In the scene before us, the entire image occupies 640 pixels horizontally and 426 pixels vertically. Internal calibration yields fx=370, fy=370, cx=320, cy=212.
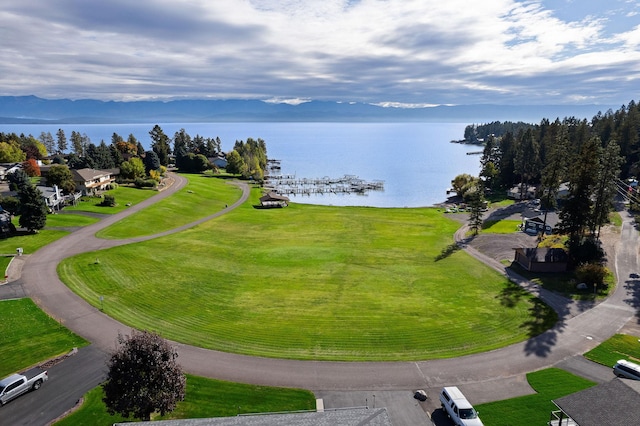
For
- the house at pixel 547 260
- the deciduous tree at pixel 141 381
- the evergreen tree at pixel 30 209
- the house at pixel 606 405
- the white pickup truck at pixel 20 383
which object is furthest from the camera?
the evergreen tree at pixel 30 209

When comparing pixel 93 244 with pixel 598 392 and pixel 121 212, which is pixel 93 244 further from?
pixel 598 392

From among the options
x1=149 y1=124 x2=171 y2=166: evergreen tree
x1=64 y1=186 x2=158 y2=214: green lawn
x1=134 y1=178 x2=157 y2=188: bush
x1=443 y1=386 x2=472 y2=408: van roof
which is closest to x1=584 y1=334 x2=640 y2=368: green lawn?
x1=443 y1=386 x2=472 y2=408: van roof

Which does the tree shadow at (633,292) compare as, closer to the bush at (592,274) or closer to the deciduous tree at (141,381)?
the bush at (592,274)

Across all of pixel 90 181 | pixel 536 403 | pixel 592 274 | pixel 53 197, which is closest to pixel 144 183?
pixel 90 181

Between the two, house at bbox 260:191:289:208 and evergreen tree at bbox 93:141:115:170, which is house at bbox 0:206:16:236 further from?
evergreen tree at bbox 93:141:115:170

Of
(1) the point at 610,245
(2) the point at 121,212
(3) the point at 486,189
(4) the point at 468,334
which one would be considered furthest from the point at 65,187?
(3) the point at 486,189

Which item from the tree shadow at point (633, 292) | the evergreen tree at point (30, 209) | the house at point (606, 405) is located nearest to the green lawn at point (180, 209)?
the evergreen tree at point (30, 209)

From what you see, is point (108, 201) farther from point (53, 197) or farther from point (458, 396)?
point (458, 396)
